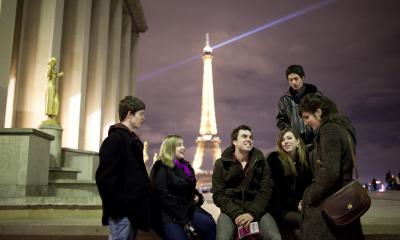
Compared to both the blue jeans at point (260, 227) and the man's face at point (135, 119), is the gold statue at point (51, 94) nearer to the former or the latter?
the man's face at point (135, 119)

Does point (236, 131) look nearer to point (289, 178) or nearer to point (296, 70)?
point (289, 178)

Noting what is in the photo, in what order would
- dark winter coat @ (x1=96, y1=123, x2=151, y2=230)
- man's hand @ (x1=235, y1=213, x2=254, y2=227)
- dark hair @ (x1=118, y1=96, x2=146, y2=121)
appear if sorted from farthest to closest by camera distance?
man's hand @ (x1=235, y1=213, x2=254, y2=227) → dark hair @ (x1=118, y1=96, x2=146, y2=121) → dark winter coat @ (x1=96, y1=123, x2=151, y2=230)

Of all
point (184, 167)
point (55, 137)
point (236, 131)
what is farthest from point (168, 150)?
point (55, 137)

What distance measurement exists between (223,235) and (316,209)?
1130 millimetres

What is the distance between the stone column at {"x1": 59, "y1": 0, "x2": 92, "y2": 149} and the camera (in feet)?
59.0

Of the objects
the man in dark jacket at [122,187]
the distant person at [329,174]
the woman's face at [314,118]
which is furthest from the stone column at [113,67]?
the distant person at [329,174]

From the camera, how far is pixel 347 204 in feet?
9.89

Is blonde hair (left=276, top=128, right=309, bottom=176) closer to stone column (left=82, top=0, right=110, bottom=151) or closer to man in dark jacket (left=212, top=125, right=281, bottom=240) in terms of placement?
man in dark jacket (left=212, top=125, right=281, bottom=240)

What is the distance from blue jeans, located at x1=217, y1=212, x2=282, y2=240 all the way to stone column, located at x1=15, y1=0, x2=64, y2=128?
41.9ft

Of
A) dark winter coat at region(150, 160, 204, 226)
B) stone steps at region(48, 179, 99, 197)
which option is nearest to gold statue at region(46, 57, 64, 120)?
stone steps at region(48, 179, 99, 197)

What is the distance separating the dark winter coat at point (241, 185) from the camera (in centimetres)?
407

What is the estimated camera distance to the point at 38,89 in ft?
50.0

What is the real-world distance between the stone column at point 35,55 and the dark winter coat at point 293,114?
12424 millimetres

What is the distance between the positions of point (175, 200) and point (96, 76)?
62.1ft
